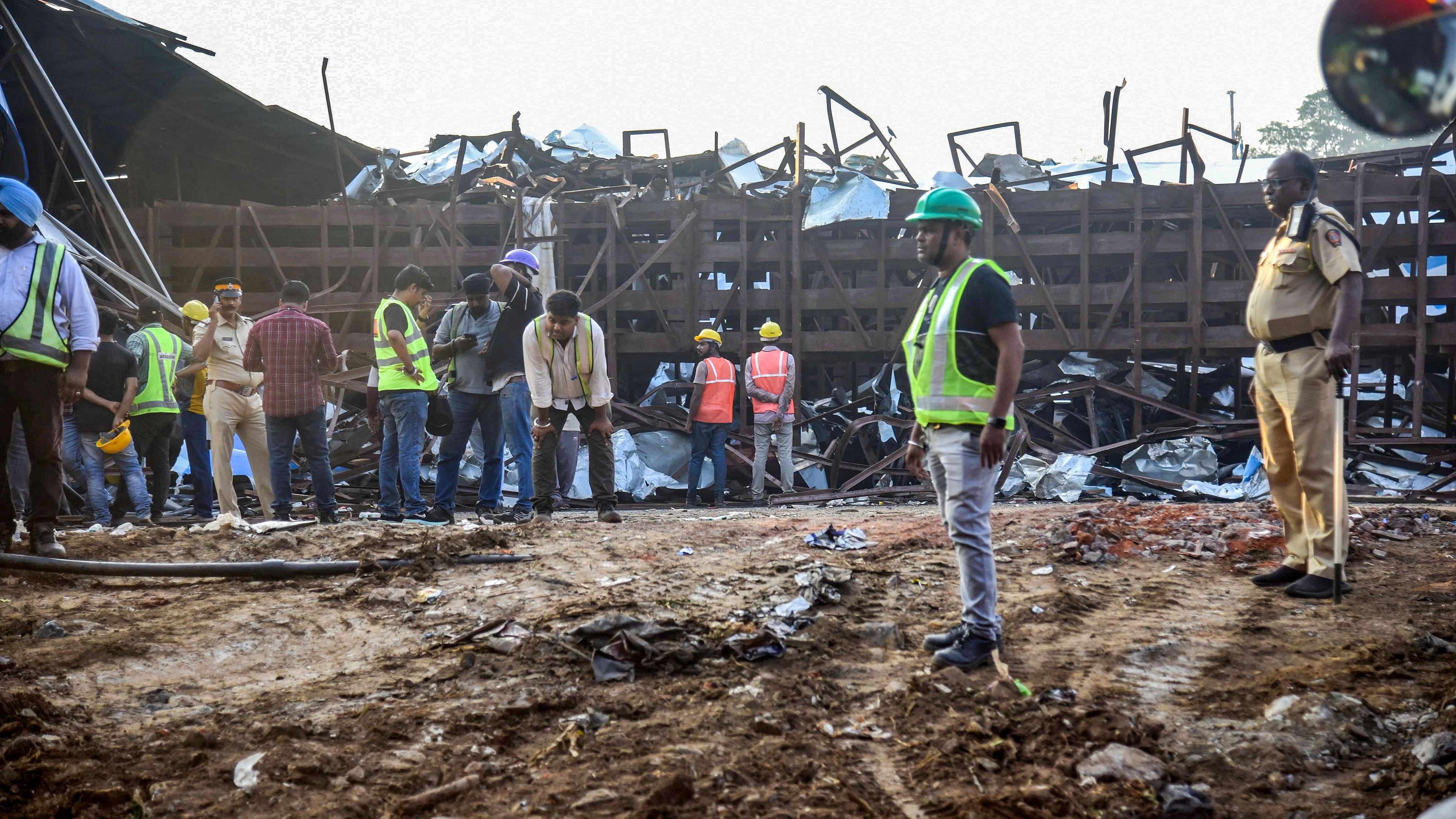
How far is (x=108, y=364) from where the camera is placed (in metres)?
7.33

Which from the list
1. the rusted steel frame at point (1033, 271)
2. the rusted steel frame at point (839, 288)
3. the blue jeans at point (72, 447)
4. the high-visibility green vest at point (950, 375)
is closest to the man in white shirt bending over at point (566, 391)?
the high-visibility green vest at point (950, 375)

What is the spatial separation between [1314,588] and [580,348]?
14.1ft

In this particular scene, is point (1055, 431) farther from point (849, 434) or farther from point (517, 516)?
point (517, 516)

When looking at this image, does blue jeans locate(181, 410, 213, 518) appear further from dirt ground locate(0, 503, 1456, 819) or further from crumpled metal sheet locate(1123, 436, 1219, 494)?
→ crumpled metal sheet locate(1123, 436, 1219, 494)

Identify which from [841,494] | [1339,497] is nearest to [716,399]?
[841,494]

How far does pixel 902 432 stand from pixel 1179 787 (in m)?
8.78

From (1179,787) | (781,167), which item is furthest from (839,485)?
(1179,787)

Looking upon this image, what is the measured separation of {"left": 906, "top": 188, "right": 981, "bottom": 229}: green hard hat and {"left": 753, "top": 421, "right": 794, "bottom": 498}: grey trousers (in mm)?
6817

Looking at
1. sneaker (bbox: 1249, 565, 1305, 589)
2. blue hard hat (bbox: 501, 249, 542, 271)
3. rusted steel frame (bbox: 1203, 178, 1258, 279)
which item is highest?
rusted steel frame (bbox: 1203, 178, 1258, 279)

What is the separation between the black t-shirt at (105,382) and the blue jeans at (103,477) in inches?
5.0

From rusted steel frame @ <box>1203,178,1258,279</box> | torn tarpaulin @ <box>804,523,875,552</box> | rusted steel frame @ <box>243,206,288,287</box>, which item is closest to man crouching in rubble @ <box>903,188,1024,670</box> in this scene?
torn tarpaulin @ <box>804,523,875,552</box>

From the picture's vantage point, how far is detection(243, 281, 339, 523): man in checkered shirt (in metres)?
6.66

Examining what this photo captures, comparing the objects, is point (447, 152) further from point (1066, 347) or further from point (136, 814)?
point (136, 814)

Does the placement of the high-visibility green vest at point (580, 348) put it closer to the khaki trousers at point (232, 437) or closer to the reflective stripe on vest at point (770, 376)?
the khaki trousers at point (232, 437)
